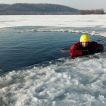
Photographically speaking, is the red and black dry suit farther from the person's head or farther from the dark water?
the dark water

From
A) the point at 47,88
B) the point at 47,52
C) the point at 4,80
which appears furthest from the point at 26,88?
the point at 47,52

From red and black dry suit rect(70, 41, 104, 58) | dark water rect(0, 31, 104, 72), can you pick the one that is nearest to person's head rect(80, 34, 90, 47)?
red and black dry suit rect(70, 41, 104, 58)

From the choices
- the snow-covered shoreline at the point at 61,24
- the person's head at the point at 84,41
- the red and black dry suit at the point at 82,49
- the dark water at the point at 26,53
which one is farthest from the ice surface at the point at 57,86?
the snow-covered shoreline at the point at 61,24

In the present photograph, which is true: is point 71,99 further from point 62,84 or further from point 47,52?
point 47,52

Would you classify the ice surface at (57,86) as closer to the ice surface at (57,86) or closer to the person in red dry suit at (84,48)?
the ice surface at (57,86)

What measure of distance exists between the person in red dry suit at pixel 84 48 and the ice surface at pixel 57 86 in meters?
1.02

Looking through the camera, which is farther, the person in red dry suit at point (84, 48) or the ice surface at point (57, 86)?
the person in red dry suit at point (84, 48)

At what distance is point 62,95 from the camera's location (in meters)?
5.15

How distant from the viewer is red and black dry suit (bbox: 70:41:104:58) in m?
8.45

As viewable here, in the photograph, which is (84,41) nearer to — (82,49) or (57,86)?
(82,49)

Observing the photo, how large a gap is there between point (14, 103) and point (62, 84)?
1175mm

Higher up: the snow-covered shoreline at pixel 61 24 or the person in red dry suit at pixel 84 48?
the person in red dry suit at pixel 84 48

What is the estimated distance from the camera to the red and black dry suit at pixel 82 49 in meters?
8.45

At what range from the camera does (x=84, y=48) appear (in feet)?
28.6
